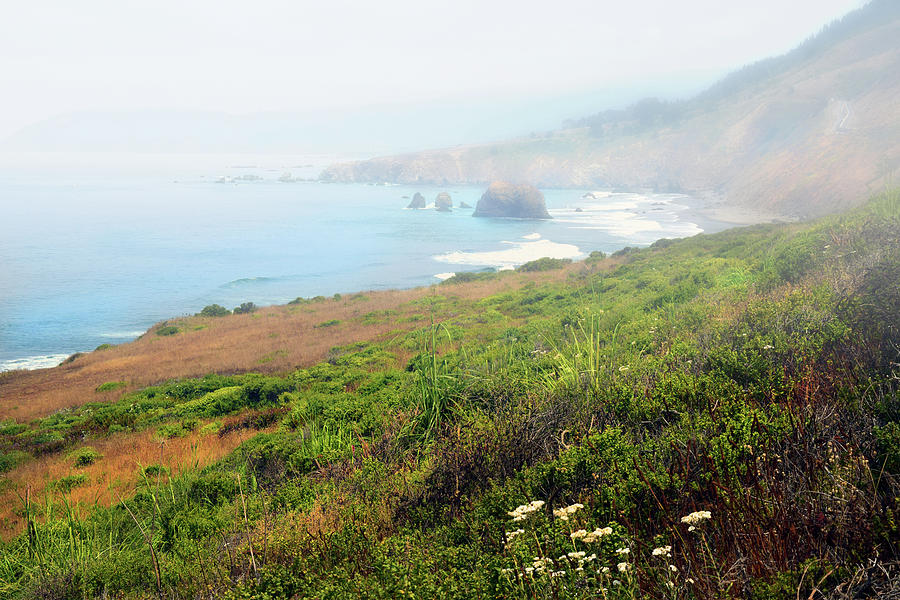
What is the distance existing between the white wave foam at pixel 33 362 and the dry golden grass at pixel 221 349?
14.3 feet

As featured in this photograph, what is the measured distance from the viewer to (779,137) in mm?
117938

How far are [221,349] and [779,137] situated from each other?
133 meters

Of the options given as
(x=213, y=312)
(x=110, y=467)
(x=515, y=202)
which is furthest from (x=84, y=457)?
(x=515, y=202)

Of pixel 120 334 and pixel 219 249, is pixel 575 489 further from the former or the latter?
pixel 219 249

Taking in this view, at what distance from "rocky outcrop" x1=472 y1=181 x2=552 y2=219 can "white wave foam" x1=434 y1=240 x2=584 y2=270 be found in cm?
3098

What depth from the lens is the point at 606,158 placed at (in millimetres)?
180750

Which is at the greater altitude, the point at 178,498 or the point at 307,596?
the point at 307,596

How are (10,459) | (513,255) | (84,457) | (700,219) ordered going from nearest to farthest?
1. (84,457)
2. (10,459)
3. (513,255)
4. (700,219)

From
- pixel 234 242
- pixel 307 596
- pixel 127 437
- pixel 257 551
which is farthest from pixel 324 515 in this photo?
pixel 234 242

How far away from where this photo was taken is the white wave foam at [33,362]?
30920 millimetres

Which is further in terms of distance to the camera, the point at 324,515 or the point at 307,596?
the point at 324,515

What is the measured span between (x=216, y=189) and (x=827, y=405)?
18991 centimetres

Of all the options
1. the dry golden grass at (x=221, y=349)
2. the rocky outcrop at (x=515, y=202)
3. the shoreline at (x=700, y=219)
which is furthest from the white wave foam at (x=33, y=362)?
the rocky outcrop at (x=515, y=202)

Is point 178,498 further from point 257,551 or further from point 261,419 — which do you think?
point 261,419
